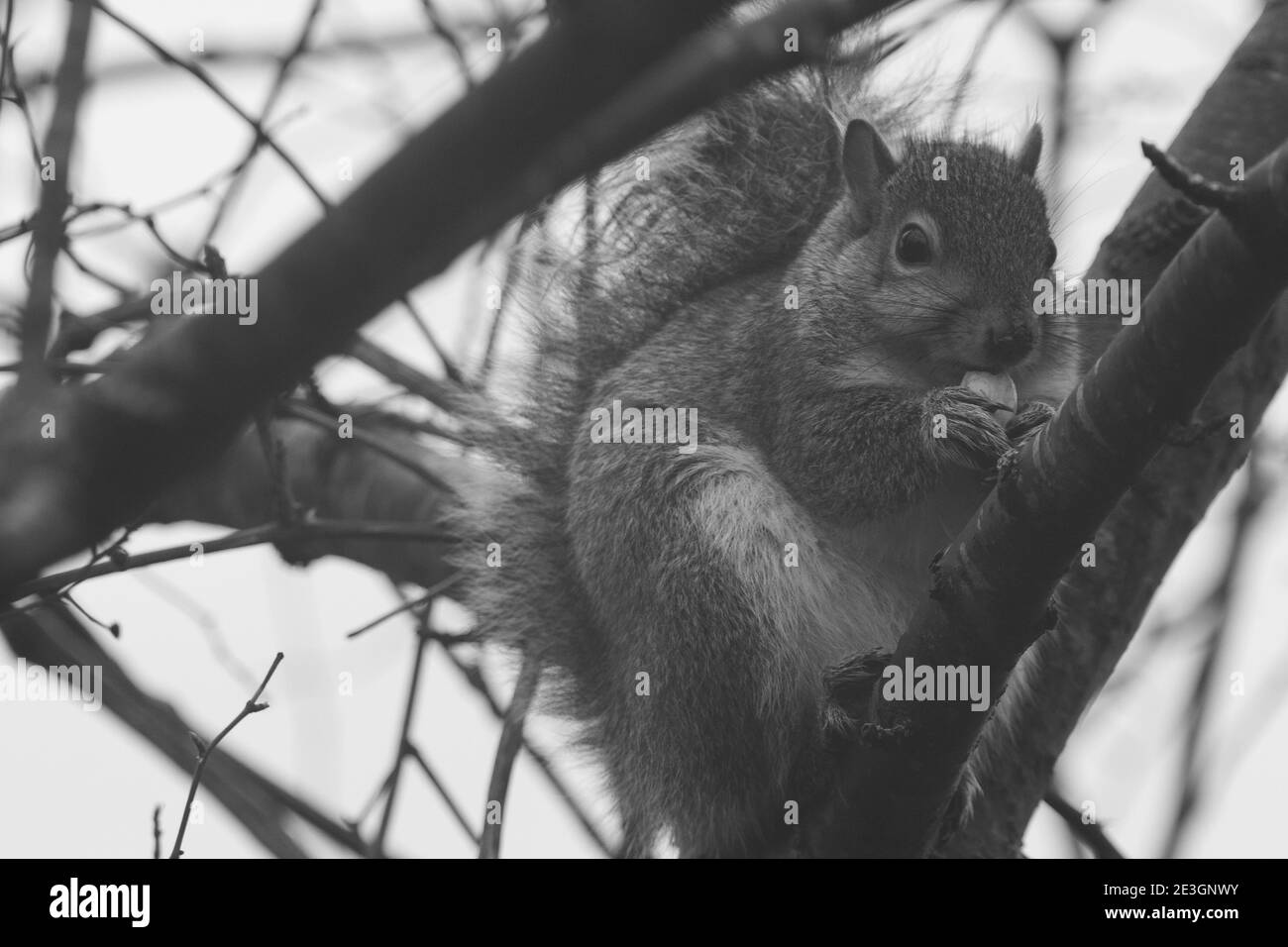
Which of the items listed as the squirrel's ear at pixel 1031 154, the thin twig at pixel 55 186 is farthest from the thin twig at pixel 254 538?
the squirrel's ear at pixel 1031 154

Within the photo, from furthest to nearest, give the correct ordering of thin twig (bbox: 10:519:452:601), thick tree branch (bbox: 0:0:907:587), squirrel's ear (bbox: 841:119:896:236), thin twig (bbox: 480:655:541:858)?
squirrel's ear (bbox: 841:119:896:236) < thin twig (bbox: 480:655:541:858) < thin twig (bbox: 10:519:452:601) < thick tree branch (bbox: 0:0:907:587)

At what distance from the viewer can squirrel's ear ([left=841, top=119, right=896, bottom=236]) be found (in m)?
Result: 3.27

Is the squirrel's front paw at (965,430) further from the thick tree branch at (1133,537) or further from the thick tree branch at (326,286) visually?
the thick tree branch at (326,286)

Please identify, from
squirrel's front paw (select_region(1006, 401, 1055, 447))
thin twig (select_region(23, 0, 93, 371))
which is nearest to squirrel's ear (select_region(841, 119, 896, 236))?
squirrel's front paw (select_region(1006, 401, 1055, 447))

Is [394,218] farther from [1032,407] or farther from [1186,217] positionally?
[1186,217]

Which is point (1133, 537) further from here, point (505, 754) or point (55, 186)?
point (55, 186)

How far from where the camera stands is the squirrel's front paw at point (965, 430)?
2.66 m

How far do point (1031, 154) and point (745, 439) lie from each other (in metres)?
0.98

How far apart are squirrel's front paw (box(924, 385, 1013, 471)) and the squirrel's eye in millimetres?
377

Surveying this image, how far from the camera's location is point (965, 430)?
106 inches

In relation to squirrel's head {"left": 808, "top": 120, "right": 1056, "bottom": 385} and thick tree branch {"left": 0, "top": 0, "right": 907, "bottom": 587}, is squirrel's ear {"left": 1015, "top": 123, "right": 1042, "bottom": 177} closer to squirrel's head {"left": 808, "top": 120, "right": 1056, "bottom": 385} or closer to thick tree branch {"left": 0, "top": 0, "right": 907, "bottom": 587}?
squirrel's head {"left": 808, "top": 120, "right": 1056, "bottom": 385}

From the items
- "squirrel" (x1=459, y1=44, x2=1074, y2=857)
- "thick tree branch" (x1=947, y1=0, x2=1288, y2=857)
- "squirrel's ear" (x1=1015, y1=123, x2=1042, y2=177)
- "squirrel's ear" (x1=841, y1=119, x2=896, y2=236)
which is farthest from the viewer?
"squirrel's ear" (x1=1015, y1=123, x2=1042, y2=177)

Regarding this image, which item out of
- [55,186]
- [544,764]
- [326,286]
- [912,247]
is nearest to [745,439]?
[912,247]
